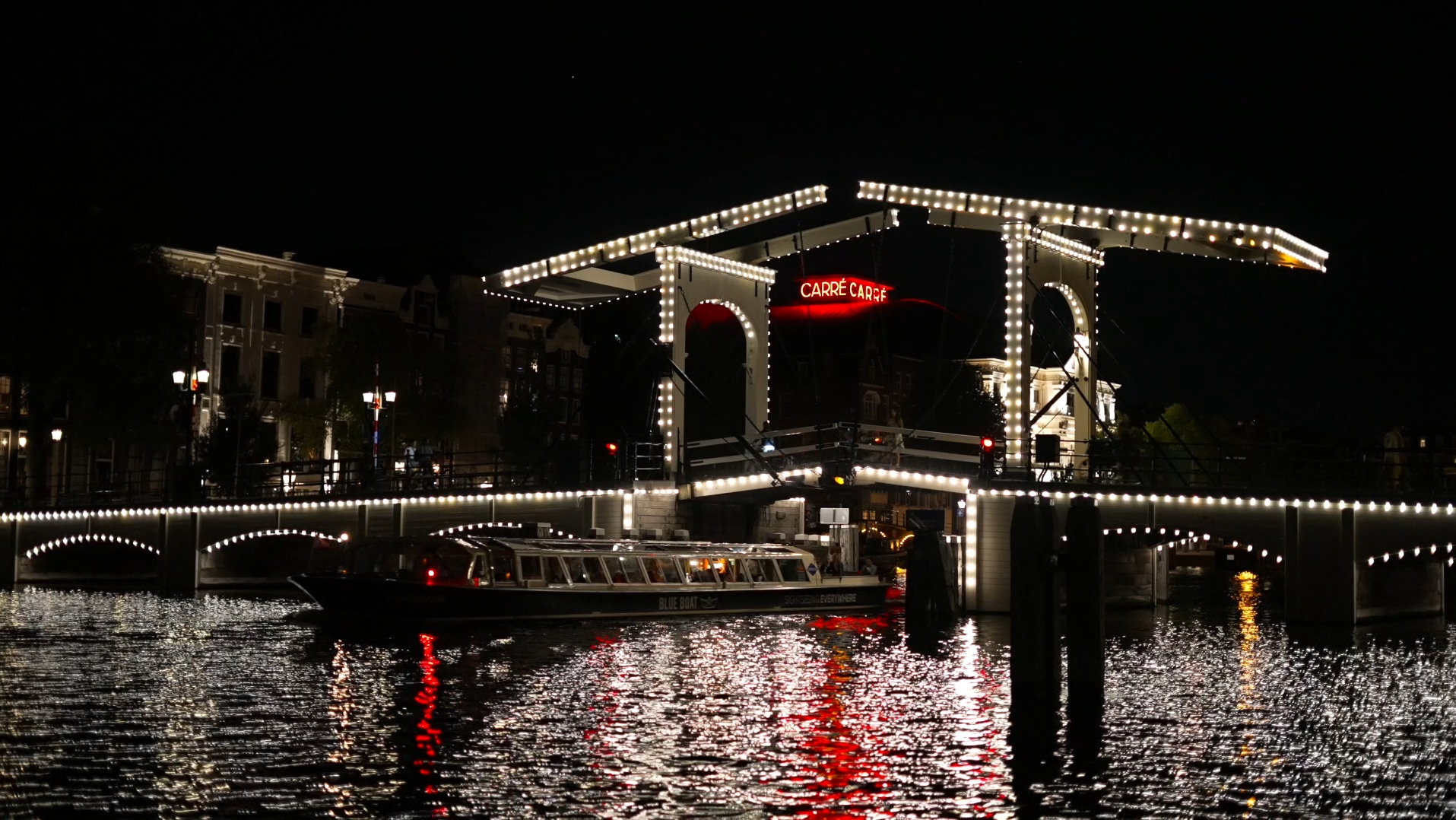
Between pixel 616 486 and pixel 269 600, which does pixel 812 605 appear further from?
pixel 269 600

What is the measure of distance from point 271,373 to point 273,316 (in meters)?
2.35

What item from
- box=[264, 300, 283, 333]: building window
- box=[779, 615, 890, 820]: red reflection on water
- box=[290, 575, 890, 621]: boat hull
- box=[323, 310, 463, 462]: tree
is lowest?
box=[779, 615, 890, 820]: red reflection on water

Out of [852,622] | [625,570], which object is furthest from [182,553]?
[852,622]

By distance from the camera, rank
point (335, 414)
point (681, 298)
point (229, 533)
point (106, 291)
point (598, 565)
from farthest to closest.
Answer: point (335, 414)
point (106, 291)
point (229, 533)
point (681, 298)
point (598, 565)

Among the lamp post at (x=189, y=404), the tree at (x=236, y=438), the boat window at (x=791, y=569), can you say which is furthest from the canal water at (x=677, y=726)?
the tree at (x=236, y=438)

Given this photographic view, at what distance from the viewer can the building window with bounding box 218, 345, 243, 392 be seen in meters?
71.2

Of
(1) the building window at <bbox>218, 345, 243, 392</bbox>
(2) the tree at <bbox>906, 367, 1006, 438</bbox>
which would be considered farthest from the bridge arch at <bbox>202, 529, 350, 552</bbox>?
(2) the tree at <bbox>906, 367, 1006, 438</bbox>

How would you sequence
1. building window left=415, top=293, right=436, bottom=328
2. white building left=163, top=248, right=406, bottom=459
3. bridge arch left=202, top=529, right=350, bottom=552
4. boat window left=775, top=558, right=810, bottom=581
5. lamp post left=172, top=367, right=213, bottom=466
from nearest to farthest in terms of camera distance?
boat window left=775, top=558, right=810, bottom=581 < lamp post left=172, top=367, right=213, bottom=466 < bridge arch left=202, top=529, right=350, bottom=552 < white building left=163, top=248, right=406, bottom=459 < building window left=415, top=293, right=436, bottom=328

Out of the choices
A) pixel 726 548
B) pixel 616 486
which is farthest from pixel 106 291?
pixel 726 548

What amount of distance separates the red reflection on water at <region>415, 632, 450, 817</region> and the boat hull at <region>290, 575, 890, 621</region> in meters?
4.87

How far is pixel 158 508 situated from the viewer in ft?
177

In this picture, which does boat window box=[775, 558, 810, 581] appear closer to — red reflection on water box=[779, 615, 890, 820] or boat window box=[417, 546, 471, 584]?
boat window box=[417, 546, 471, 584]

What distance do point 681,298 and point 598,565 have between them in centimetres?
859

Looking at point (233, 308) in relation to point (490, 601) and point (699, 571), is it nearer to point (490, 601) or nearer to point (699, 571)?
point (699, 571)
